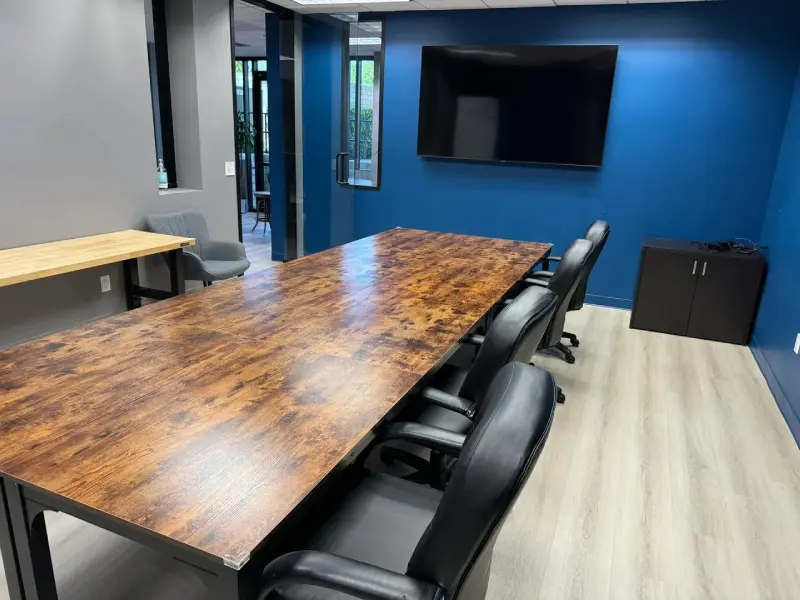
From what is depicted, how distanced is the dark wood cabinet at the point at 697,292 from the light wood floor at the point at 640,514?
780 mm

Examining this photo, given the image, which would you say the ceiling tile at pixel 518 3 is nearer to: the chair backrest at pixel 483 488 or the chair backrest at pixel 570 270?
the chair backrest at pixel 570 270

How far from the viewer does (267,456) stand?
1.21 m

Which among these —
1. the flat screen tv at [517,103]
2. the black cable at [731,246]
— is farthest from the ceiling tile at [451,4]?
the black cable at [731,246]

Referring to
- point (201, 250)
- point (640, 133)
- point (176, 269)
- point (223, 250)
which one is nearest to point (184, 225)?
point (201, 250)

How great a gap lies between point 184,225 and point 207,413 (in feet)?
10.7

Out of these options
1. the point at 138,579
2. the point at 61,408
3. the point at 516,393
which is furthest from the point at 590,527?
the point at 61,408

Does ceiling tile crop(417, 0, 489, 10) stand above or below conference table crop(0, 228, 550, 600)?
above

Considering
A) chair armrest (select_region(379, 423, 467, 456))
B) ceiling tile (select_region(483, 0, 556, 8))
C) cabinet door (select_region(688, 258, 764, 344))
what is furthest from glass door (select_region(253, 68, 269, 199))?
chair armrest (select_region(379, 423, 467, 456))

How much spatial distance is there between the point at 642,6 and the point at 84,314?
495cm

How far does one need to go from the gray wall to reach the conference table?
5.78ft

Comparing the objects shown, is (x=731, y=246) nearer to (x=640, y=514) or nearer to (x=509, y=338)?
(x=640, y=514)

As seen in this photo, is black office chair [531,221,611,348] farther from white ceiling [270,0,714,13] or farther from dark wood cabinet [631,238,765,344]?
white ceiling [270,0,714,13]

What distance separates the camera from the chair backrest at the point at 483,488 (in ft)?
2.95

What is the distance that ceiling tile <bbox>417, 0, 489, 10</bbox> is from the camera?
4.70 m
